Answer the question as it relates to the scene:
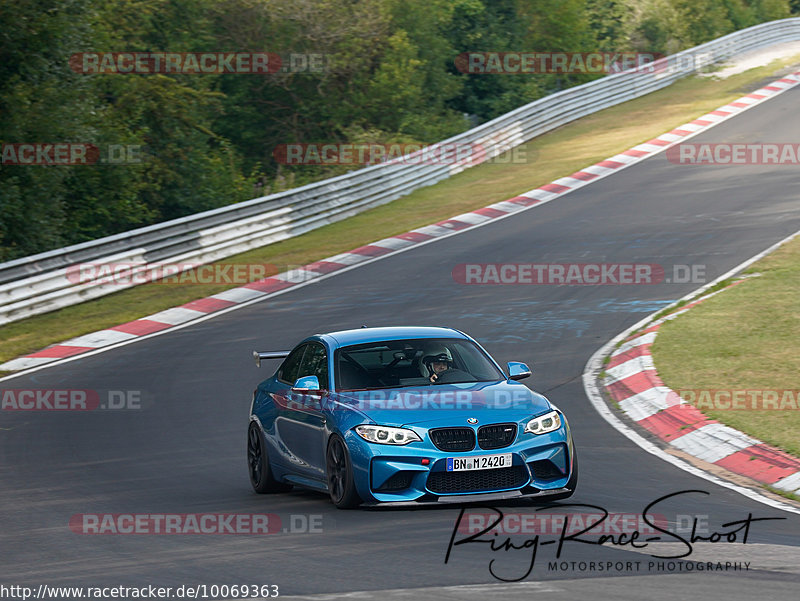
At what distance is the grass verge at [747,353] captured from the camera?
11.6 m

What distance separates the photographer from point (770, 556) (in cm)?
708

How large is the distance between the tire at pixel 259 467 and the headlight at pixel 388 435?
175cm

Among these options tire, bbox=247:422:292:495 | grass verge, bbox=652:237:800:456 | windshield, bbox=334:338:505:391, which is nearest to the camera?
windshield, bbox=334:338:505:391

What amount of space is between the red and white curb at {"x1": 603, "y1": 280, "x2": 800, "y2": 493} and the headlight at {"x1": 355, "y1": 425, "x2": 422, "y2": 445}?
3.11 meters

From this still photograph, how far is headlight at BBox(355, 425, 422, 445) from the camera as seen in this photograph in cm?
857

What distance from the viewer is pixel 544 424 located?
8875 millimetres

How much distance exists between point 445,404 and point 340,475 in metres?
0.96

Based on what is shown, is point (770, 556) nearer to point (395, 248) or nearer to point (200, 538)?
point (200, 538)

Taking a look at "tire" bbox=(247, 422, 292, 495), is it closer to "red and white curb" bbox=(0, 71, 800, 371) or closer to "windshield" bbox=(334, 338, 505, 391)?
"windshield" bbox=(334, 338, 505, 391)

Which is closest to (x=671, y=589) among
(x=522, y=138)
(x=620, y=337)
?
(x=620, y=337)

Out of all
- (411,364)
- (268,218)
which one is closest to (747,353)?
(411,364)

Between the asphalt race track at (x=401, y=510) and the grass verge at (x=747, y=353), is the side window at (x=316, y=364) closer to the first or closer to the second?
the asphalt race track at (x=401, y=510)

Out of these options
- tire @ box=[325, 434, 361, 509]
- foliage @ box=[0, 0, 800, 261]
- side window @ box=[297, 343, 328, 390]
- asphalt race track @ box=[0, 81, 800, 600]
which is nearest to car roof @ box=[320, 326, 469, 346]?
side window @ box=[297, 343, 328, 390]

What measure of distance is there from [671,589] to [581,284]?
13972mm
